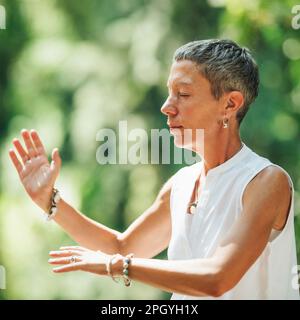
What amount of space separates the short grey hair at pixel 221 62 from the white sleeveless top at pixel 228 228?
0.19 meters

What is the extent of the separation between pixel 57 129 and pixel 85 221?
192 inches

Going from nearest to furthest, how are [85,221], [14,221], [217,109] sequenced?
1. [217,109]
2. [85,221]
3. [14,221]

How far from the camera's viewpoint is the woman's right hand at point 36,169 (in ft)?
8.09

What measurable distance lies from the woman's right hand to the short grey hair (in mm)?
476

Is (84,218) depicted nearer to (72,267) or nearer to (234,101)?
(72,267)

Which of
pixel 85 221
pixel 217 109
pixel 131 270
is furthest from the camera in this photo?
pixel 85 221

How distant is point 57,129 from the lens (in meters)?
7.35

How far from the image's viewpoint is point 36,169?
8.18 feet

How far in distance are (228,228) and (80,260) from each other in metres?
0.39

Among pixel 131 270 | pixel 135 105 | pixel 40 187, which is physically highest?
pixel 135 105

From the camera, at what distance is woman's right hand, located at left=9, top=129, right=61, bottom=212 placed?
2.47m

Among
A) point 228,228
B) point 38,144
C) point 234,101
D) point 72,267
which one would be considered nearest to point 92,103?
point 38,144
